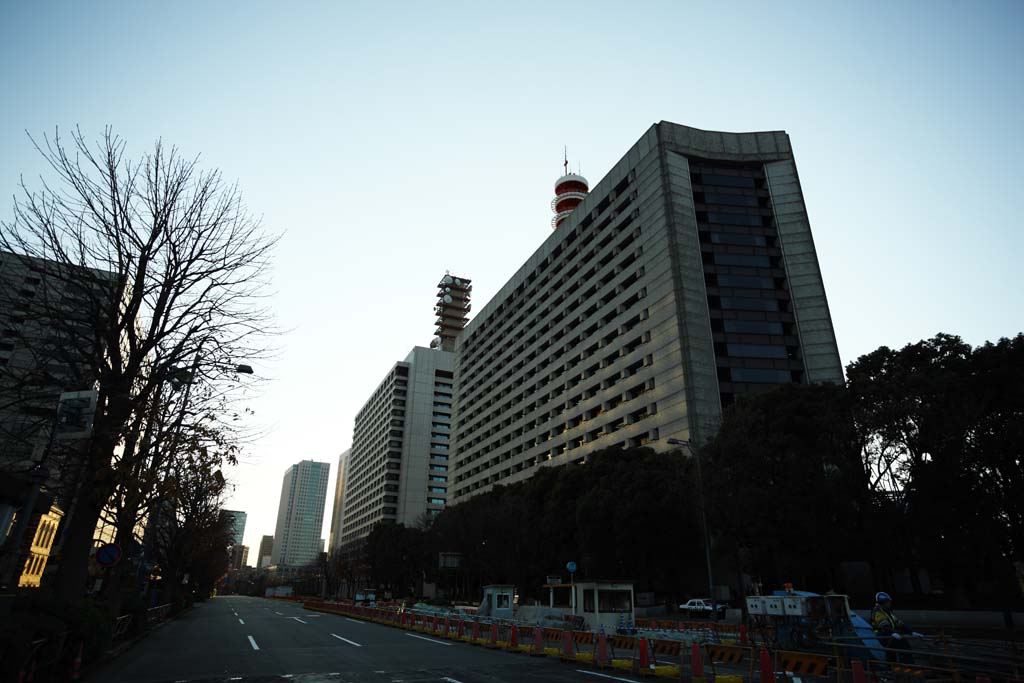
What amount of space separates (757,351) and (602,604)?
39865mm

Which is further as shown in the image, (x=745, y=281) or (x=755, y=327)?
(x=745, y=281)

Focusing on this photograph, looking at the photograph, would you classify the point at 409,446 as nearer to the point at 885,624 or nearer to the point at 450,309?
the point at 450,309

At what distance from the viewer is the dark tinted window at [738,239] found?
6231 cm

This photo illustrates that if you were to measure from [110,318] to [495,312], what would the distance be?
288 ft

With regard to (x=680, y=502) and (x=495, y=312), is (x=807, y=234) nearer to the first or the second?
(x=680, y=502)

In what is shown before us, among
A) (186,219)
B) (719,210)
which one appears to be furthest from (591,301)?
(186,219)

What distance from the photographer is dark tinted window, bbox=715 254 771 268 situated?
2415 inches

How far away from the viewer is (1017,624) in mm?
26281

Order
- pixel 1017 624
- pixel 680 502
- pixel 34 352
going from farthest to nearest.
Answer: pixel 680 502 → pixel 1017 624 → pixel 34 352

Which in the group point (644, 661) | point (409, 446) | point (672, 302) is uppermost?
point (409, 446)

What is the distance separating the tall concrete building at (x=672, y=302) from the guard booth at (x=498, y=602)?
973 inches

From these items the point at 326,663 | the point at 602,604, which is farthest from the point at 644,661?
the point at 602,604

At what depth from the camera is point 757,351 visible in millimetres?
57094

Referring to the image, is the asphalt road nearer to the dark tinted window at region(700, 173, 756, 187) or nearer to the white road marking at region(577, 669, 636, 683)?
the white road marking at region(577, 669, 636, 683)
